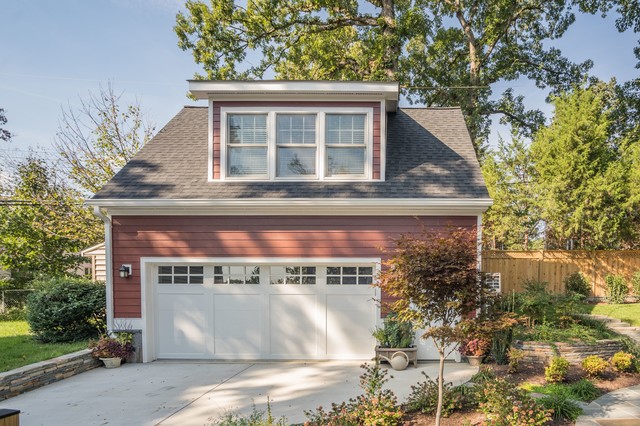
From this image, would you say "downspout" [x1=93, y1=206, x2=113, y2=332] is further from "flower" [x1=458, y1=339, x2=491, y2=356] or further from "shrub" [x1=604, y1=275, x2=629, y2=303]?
"shrub" [x1=604, y1=275, x2=629, y2=303]

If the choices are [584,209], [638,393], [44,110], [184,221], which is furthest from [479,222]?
[44,110]

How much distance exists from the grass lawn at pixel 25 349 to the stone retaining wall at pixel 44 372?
35 centimetres

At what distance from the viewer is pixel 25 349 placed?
7176 mm

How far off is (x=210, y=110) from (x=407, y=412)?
6.71 meters

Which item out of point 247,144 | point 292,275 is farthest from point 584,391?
point 247,144

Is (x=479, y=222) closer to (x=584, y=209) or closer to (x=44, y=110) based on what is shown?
(x=584, y=209)

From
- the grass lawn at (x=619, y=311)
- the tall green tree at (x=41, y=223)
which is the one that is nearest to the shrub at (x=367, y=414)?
the grass lawn at (x=619, y=311)

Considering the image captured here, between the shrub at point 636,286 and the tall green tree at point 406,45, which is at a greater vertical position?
the tall green tree at point 406,45

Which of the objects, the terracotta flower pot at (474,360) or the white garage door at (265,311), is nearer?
the terracotta flower pot at (474,360)

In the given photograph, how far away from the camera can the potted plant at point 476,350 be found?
6.53m

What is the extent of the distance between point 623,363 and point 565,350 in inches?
30.2

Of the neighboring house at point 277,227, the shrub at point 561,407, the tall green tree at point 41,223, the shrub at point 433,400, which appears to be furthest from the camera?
the tall green tree at point 41,223

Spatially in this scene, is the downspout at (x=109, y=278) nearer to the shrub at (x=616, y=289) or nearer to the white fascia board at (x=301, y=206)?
the white fascia board at (x=301, y=206)

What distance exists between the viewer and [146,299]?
7336mm
